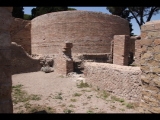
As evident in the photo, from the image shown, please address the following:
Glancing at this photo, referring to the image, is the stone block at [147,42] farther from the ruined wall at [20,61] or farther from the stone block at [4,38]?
the ruined wall at [20,61]

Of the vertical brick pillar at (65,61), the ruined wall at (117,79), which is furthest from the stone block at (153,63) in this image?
the vertical brick pillar at (65,61)

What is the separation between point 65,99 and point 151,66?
4.69 metres

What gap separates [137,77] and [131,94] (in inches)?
30.2

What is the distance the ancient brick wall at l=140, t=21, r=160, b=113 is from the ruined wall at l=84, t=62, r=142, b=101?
3246 mm

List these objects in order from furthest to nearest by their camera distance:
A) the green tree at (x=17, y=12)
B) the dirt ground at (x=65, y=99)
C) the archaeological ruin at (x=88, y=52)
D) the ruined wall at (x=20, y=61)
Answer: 1. the green tree at (x=17, y=12)
2. the ruined wall at (x=20, y=61)
3. the dirt ground at (x=65, y=99)
4. the archaeological ruin at (x=88, y=52)

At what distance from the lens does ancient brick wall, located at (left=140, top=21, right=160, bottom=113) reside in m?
3.28

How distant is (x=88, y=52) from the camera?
15719 mm

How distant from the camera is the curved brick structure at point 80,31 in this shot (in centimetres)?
1584

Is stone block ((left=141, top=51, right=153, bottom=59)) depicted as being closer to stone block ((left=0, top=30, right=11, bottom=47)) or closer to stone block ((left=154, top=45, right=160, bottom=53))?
stone block ((left=154, top=45, right=160, bottom=53))

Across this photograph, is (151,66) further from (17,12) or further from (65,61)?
(17,12)

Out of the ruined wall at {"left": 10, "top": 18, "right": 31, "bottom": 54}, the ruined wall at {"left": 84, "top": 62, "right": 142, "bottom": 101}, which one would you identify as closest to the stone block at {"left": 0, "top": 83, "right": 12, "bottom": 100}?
the ruined wall at {"left": 84, "top": 62, "right": 142, "bottom": 101}

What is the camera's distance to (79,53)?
15594 mm

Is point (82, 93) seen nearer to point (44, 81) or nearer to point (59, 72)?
point (44, 81)
